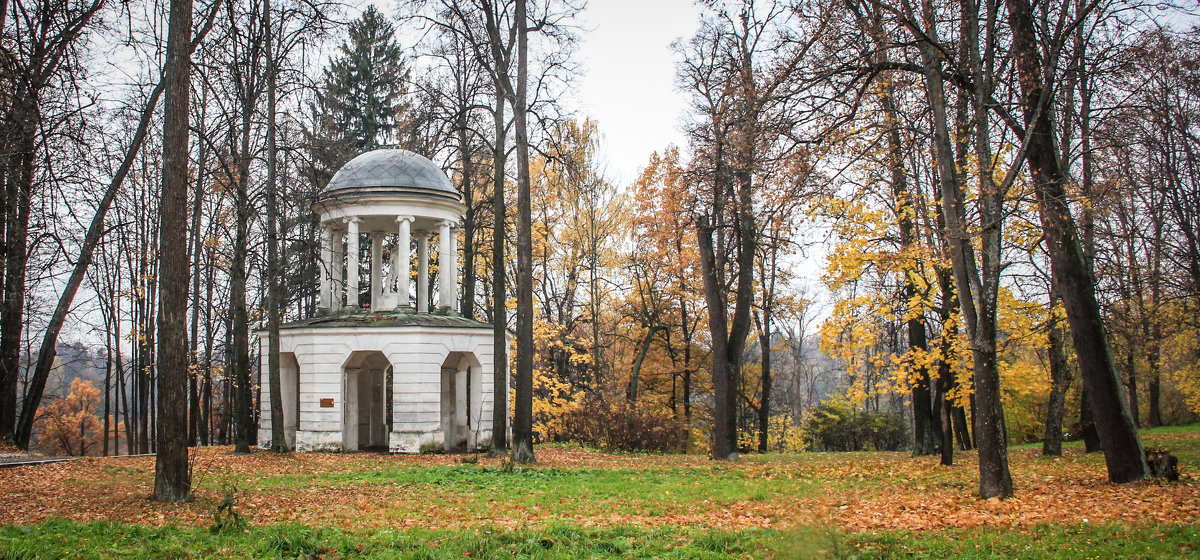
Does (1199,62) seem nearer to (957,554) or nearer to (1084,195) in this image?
(1084,195)

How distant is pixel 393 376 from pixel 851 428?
58.4 feet

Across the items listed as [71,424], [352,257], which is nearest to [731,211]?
[352,257]

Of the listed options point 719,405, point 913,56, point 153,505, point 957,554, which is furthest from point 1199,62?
point 153,505

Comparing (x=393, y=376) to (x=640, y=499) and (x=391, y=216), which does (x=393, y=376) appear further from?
(x=640, y=499)

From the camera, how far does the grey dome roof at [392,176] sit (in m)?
22.2

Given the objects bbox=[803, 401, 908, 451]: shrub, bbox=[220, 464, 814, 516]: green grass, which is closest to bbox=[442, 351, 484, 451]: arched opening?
bbox=[220, 464, 814, 516]: green grass

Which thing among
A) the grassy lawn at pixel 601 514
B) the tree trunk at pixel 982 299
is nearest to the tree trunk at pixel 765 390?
the grassy lawn at pixel 601 514

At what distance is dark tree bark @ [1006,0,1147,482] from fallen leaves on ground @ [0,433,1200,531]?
24.1 inches

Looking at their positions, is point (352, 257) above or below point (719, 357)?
above

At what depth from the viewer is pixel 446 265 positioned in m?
23.4

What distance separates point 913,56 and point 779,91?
2.84 metres

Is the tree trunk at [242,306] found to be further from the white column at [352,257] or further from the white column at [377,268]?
the white column at [377,268]

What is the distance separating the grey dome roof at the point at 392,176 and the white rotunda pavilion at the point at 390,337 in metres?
0.03

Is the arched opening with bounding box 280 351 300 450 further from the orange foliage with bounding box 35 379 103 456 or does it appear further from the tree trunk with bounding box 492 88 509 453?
the orange foliage with bounding box 35 379 103 456
